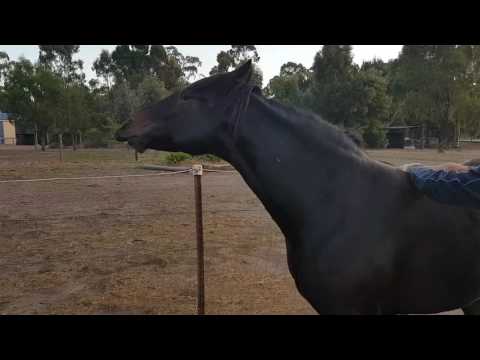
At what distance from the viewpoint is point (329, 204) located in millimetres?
2033

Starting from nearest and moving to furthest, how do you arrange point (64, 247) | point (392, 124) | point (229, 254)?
point (229, 254)
point (64, 247)
point (392, 124)

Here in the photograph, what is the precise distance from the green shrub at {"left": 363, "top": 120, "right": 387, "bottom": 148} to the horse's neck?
118 ft

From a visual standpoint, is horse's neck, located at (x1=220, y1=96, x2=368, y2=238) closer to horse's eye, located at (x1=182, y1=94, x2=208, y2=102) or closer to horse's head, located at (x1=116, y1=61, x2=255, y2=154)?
horse's head, located at (x1=116, y1=61, x2=255, y2=154)

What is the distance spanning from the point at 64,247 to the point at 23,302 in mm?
2166

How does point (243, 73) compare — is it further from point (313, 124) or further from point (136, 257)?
point (136, 257)

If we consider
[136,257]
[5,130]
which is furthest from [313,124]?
[5,130]

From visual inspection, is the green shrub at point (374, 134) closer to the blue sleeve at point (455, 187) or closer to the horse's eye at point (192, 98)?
the blue sleeve at point (455, 187)

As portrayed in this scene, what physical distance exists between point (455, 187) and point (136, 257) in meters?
4.92

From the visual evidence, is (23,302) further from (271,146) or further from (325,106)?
(325,106)

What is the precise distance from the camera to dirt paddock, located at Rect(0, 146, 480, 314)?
4.13 m

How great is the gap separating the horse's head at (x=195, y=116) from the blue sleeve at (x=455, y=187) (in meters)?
1.15

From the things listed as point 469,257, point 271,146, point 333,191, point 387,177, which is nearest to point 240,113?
point 271,146

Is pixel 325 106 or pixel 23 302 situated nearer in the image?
pixel 23 302

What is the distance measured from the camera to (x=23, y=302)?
4.16 m
